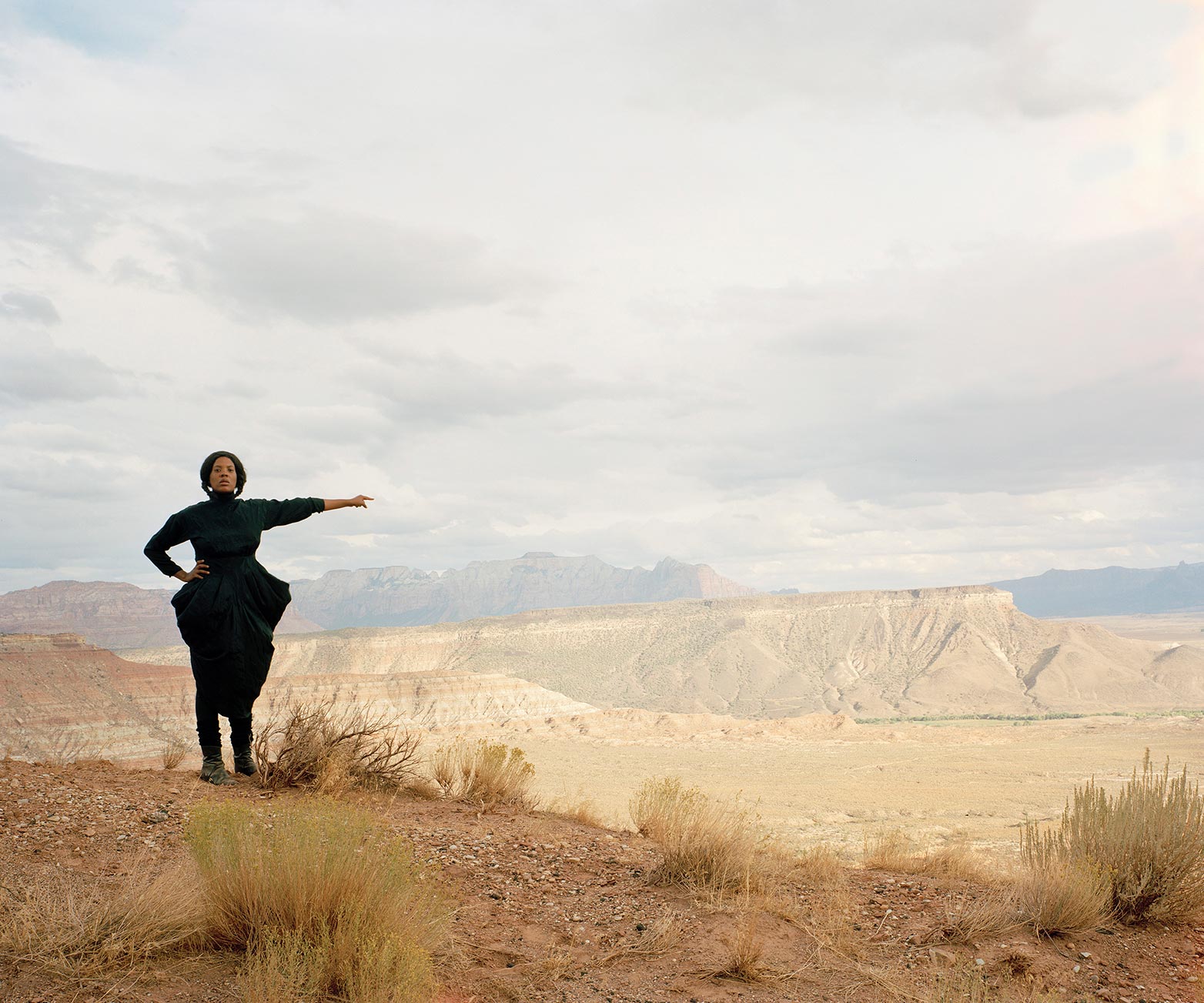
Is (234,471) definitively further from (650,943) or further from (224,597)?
(650,943)

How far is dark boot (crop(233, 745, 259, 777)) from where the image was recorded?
805cm

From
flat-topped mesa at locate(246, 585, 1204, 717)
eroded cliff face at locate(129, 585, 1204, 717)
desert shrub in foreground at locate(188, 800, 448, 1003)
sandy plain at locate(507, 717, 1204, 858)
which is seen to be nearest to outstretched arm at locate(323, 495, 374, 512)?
desert shrub in foreground at locate(188, 800, 448, 1003)

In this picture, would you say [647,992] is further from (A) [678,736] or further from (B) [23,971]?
(A) [678,736]

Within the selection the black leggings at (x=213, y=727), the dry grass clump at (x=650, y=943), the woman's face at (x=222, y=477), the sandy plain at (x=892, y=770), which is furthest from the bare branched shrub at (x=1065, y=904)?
the sandy plain at (x=892, y=770)

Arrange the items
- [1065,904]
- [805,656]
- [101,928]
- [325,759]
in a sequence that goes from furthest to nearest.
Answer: [805,656] → [325,759] → [1065,904] → [101,928]

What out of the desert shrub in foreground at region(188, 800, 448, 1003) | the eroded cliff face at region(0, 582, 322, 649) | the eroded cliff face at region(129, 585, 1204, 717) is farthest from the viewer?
the eroded cliff face at region(0, 582, 322, 649)

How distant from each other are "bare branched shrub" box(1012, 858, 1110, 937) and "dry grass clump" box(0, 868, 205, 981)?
15.3ft

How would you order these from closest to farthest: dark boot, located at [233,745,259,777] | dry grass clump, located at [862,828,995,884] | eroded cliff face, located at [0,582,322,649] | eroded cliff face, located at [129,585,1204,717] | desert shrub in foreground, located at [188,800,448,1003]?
1. desert shrub in foreground, located at [188,800,448,1003]
2. dry grass clump, located at [862,828,995,884]
3. dark boot, located at [233,745,259,777]
4. eroded cliff face, located at [129,585,1204,717]
5. eroded cliff face, located at [0,582,322,649]

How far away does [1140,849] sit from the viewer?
591 centimetres

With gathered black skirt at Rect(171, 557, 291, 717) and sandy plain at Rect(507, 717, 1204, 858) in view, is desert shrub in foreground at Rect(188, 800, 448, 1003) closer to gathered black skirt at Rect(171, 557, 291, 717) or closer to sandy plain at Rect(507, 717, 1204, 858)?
gathered black skirt at Rect(171, 557, 291, 717)

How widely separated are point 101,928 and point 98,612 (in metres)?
165

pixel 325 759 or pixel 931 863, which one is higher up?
pixel 325 759

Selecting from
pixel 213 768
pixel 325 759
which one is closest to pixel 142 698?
pixel 213 768

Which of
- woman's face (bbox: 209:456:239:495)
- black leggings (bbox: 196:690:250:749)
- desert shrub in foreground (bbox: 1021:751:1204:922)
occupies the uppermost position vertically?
woman's face (bbox: 209:456:239:495)
